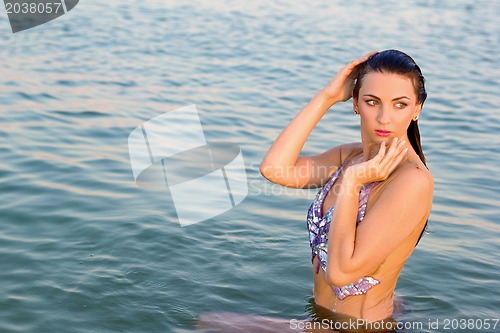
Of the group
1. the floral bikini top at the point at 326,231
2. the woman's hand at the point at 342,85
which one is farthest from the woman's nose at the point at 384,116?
the woman's hand at the point at 342,85

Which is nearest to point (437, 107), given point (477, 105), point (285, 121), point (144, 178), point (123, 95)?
point (477, 105)

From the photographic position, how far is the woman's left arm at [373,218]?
3.64m

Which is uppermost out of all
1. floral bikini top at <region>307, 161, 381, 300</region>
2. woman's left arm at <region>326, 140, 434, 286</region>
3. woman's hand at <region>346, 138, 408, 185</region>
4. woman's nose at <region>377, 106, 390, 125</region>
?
woman's nose at <region>377, 106, 390, 125</region>

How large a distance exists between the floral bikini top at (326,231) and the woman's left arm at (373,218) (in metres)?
0.21

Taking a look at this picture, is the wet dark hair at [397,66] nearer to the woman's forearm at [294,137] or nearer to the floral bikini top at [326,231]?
the woman's forearm at [294,137]

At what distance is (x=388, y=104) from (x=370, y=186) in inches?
16.3

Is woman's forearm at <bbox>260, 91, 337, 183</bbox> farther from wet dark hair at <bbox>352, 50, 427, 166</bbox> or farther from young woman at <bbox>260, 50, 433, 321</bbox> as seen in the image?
wet dark hair at <bbox>352, 50, 427, 166</bbox>

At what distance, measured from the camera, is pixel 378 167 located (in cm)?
363

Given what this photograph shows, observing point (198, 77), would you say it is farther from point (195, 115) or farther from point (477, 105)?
point (477, 105)

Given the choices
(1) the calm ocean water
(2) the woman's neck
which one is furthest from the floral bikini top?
(1) the calm ocean water

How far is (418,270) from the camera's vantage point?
560 centimetres

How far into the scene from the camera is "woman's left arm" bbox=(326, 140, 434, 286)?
3.64 meters

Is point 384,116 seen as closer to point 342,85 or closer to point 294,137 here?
point 342,85

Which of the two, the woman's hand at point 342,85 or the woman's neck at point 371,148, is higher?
the woman's hand at point 342,85
